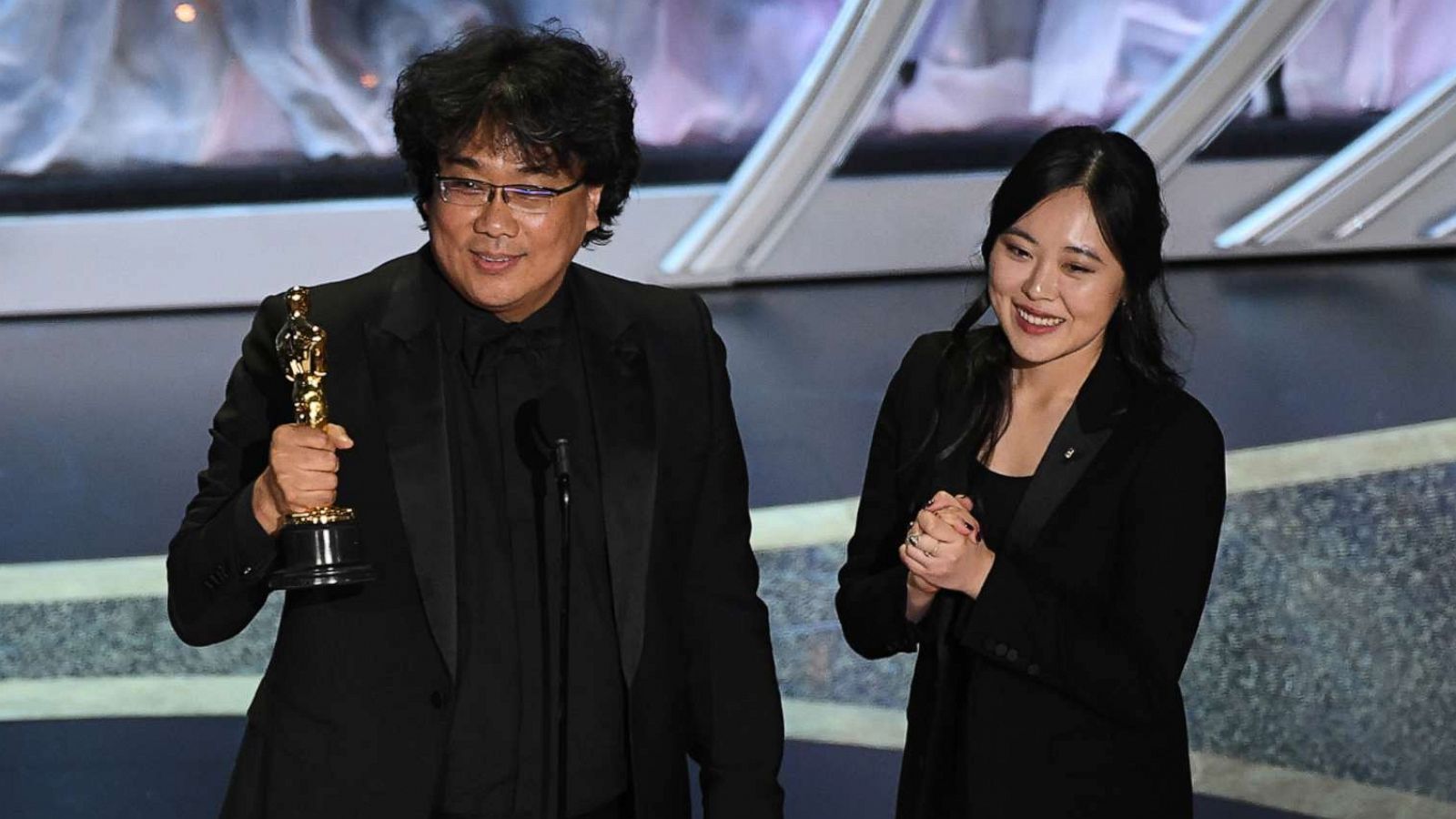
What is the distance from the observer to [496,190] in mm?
1943

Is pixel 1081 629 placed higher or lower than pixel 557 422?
lower

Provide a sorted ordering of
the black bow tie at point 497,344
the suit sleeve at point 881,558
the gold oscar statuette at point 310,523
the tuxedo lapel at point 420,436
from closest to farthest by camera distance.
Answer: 1. the gold oscar statuette at point 310,523
2. the tuxedo lapel at point 420,436
3. the black bow tie at point 497,344
4. the suit sleeve at point 881,558

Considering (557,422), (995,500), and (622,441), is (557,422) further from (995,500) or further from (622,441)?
(995,500)

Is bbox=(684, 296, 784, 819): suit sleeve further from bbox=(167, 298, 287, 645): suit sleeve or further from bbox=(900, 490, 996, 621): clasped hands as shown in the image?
bbox=(167, 298, 287, 645): suit sleeve

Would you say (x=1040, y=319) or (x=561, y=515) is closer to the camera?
(x=561, y=515)

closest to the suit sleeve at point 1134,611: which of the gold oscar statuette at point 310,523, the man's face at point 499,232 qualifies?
the man's face at point 499,232

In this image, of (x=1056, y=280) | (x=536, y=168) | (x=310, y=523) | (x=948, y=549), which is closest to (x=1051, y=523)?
(x=948, y=549)

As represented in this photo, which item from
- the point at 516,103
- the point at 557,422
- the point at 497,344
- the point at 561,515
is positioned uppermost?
the point at 516,103

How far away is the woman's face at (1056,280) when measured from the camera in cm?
238

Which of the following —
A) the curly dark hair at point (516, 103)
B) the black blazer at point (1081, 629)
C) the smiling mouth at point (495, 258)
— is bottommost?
the black blazer at point (1081, 629)

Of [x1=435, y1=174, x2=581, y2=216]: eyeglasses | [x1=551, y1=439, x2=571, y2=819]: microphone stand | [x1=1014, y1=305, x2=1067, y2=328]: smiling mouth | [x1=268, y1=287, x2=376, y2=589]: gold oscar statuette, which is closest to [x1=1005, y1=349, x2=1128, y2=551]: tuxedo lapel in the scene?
[x1=1014, y1=305, x2=1067, y2=328]: smiling mouth

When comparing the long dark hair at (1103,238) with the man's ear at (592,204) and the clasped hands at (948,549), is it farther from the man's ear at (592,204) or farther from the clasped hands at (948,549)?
the man's ear at (592,204)

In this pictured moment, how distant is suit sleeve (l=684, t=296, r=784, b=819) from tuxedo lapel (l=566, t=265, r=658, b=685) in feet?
0.37

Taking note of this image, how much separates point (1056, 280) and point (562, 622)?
2.94 ft
